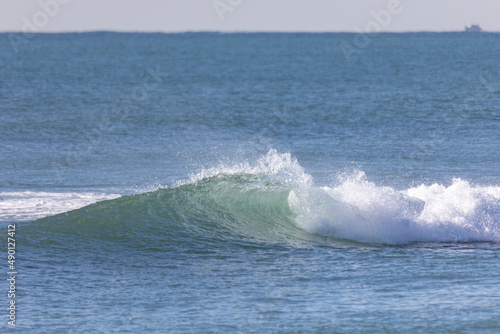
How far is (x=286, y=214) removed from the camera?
17.3 m

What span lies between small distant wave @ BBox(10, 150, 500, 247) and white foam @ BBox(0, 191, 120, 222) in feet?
0.49

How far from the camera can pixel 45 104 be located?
158 ft

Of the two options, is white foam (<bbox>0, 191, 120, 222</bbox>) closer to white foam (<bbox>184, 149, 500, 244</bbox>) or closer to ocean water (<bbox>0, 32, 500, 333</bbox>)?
ocean water (<bbox>0, 32, 500, 333</bbox>)

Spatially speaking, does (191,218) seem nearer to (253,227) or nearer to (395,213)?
(253,227)

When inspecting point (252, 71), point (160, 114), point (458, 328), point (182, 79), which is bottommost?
point (458, 328)

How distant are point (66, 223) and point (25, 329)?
6.49m

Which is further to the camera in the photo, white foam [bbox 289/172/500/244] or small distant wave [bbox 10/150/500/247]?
small distant wave [bbox 10/150/500/247]

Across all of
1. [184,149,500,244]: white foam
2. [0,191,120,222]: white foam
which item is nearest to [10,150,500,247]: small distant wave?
[184,149,500,244]: white foam

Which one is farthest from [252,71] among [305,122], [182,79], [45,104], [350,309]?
[350,309]

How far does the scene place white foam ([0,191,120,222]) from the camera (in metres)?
18.0

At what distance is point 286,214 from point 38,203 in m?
6.57

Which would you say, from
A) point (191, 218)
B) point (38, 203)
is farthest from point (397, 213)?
point (38, 203)

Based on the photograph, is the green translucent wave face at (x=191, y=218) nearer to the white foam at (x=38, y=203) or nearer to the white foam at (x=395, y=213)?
the white foam at (x=395, y=213)

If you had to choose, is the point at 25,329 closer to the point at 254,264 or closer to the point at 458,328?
the point at 254,264
